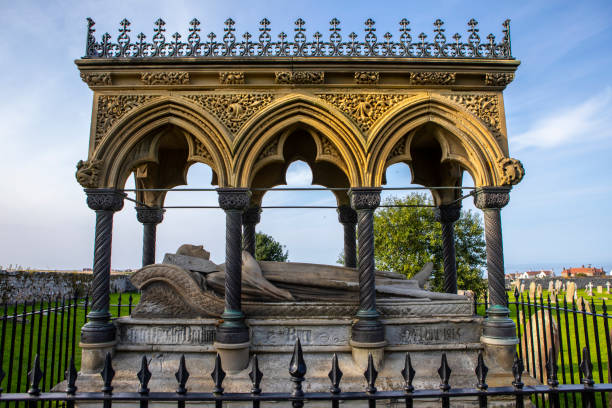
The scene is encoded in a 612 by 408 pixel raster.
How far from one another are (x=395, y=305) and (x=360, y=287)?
2.22 feet

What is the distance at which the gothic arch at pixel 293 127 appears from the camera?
628cm

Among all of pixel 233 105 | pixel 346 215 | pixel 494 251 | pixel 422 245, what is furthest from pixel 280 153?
pixel 422 245

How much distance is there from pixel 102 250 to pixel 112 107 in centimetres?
230

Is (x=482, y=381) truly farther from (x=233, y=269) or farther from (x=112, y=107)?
(x=112, y=107)

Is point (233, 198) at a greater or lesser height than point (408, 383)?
greater

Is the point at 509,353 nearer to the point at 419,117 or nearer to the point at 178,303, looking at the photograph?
the point at 419,117

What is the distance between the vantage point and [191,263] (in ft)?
22.1

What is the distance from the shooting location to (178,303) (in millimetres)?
6211

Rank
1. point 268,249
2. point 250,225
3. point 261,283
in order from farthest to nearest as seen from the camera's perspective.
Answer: point 268,249 < point 250,225 < point 261,283

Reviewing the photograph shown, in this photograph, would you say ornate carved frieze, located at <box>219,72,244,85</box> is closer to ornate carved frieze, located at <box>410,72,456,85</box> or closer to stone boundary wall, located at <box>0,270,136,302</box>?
ornate carved frieze, located at <box>410,72,456,85</box>

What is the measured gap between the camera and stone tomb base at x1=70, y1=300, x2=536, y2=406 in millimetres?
5660

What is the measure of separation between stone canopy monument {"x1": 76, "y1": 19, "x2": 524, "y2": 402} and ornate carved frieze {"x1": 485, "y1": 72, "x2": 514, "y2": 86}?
0.02 meters

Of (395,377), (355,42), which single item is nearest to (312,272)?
(395,377)

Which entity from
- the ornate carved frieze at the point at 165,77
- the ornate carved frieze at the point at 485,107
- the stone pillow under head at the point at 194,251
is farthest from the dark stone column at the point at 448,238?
the ornate carved frieze at the point at 165,77
